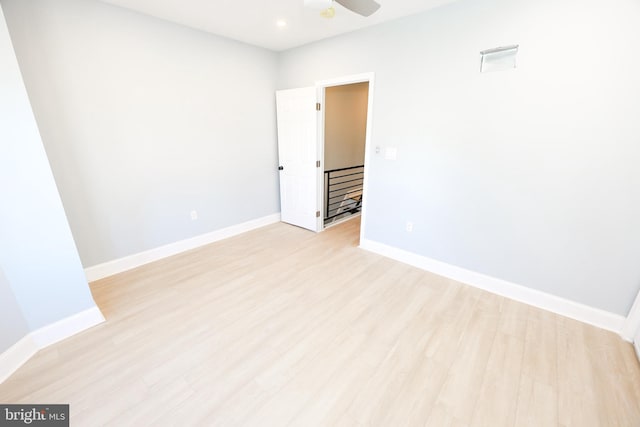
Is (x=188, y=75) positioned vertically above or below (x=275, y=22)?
below

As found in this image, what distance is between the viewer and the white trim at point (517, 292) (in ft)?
6.50

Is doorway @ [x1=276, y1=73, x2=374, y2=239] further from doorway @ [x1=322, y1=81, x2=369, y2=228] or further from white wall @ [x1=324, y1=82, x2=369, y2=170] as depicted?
white wall @ [x1=324, y1=82, x2=369, y2=170]

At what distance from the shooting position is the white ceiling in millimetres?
2273

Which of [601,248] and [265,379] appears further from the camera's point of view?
[601,248]

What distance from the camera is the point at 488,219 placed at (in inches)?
92.7

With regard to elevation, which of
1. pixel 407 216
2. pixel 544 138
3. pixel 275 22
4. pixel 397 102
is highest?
pixel 275 22

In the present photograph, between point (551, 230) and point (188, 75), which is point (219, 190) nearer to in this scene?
point (188, 75)

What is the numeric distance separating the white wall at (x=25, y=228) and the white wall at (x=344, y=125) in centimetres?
366

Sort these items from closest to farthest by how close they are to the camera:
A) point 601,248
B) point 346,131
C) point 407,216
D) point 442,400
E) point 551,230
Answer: point 442,400
point 601,248
point 551,230
point 407,216
point 346,131

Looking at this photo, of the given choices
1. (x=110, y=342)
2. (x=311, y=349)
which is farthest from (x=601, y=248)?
(x=110, y=342)

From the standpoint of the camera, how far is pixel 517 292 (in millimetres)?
2307

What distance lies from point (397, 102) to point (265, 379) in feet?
8.96

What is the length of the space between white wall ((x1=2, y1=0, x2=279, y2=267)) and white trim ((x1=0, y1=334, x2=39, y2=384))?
941mm

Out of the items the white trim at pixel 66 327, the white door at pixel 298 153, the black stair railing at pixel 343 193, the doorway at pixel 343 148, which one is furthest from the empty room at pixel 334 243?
the black stair railing at pixel 343 193
